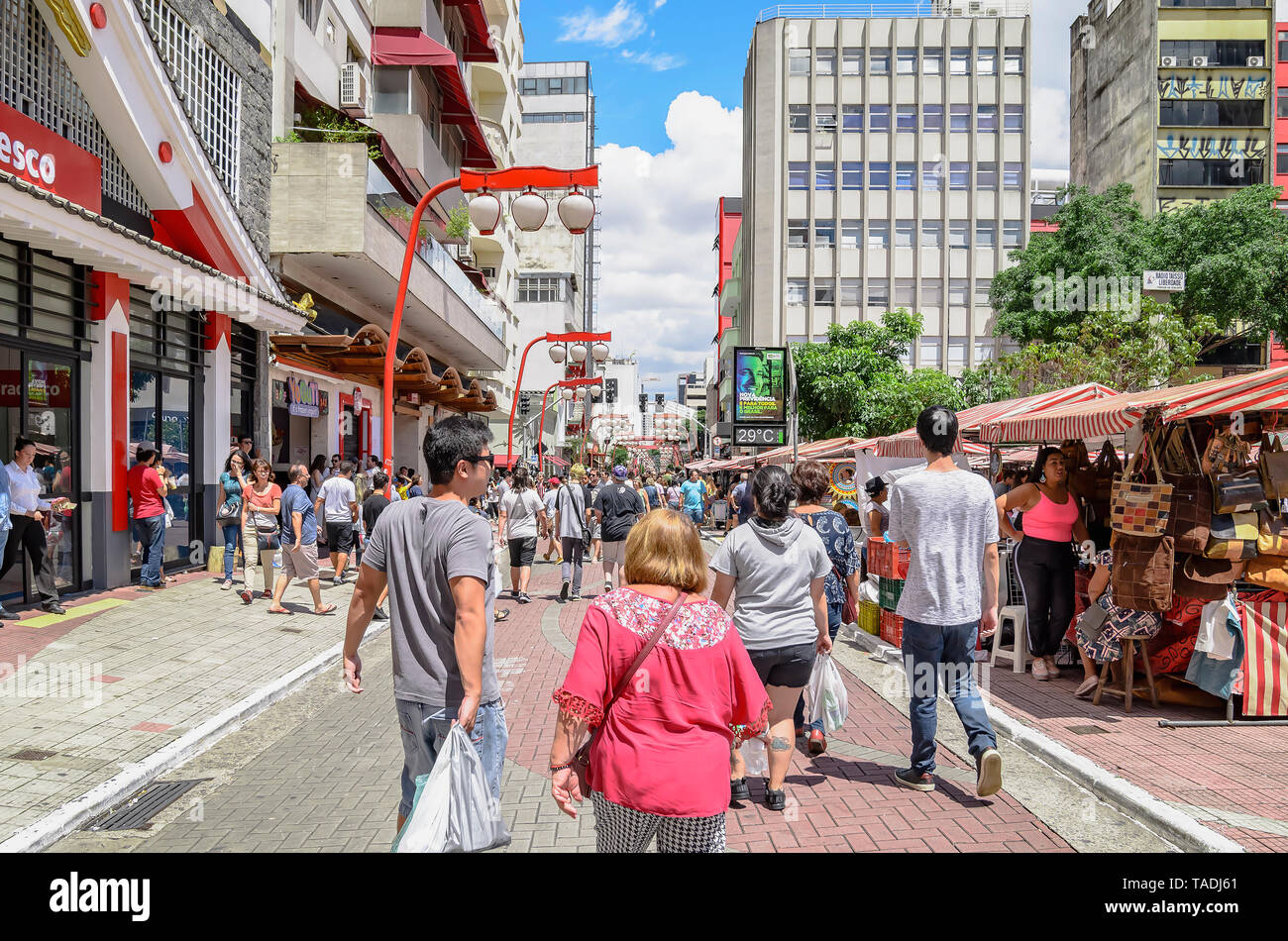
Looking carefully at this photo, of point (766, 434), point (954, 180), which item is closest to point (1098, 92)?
point (954, 180)

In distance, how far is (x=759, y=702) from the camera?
2777 mm

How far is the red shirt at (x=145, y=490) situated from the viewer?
1088 cm

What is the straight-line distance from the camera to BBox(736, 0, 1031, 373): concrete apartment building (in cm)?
4728

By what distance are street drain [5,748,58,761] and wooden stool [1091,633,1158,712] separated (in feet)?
22.9

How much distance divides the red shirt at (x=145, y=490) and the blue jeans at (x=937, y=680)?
9601mm

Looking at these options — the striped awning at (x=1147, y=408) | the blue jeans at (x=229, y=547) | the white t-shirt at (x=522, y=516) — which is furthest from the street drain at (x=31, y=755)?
the striped awning at (x=1147, y=408)

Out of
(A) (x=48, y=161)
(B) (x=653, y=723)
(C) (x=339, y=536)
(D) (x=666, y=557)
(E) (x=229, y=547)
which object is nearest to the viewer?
(B) (x=653, y=723)

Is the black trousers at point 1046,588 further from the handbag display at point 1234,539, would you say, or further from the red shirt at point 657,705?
the red shirt at point 657,705

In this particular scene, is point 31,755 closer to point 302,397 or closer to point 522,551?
point 522,551

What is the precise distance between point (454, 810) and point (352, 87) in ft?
65.7

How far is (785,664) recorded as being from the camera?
14.6ft

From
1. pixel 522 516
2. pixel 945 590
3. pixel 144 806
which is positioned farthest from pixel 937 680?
pixel 522 516

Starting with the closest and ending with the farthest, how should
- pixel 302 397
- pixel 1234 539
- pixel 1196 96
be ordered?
pixel 1234 539 → pixel 302 397 → pixel 1196 96
